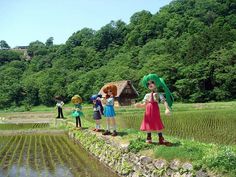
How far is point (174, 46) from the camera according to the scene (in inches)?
2576

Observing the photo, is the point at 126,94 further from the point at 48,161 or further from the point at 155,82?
the point at 155,82

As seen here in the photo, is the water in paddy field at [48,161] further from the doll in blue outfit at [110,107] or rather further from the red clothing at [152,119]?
the red clothing at [152,119]

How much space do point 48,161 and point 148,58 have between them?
185 ft

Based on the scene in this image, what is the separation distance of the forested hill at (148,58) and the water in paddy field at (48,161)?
36.3 meters

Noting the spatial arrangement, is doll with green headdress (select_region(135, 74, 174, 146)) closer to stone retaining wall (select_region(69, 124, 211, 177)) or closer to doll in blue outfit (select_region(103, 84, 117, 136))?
stone retaining wall (select_region(69, 124, 211, 177))

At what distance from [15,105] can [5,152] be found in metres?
61.7

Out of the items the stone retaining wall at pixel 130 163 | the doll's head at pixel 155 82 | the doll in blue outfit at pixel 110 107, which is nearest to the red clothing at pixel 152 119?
the doll's head at pixel 155 82

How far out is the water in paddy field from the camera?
952cm

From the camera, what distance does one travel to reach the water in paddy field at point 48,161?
952cm

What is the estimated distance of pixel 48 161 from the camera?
11180 mm

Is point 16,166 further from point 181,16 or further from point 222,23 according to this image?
point 181,16

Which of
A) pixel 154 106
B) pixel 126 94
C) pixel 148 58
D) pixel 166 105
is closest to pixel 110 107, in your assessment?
pixel 154 106

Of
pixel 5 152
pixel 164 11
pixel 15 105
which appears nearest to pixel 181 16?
pixel 164 11

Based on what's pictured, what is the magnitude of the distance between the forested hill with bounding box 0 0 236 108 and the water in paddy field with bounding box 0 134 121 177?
3625cm
